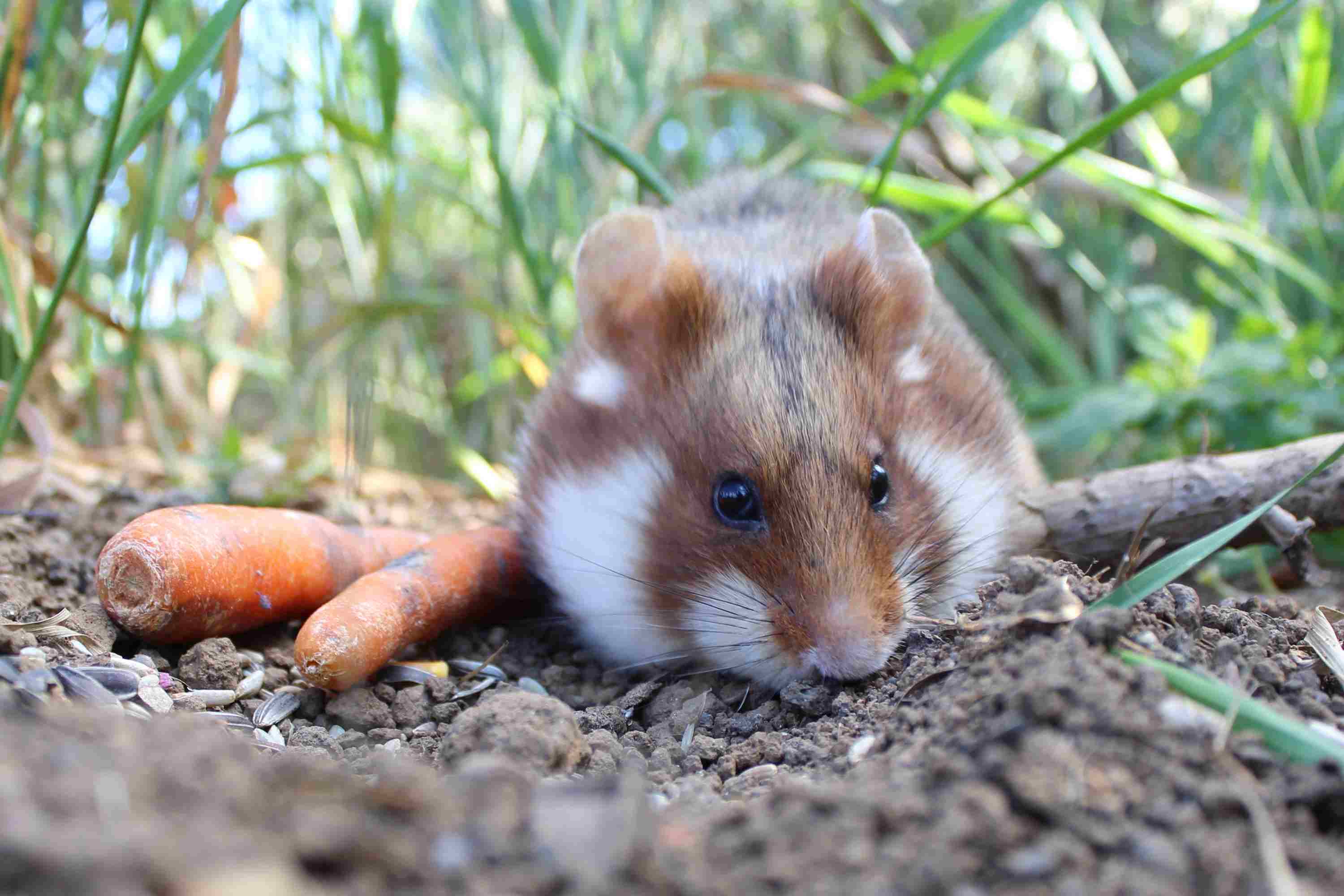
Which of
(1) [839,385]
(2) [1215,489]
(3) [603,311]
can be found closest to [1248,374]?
(2) [1215,489]

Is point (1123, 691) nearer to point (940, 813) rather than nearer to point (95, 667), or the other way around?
point (940, 813)

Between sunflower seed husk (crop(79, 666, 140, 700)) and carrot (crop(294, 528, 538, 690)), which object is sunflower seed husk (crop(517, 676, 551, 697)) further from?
sunflower seed husk (crop(79, 666, 140, 700))

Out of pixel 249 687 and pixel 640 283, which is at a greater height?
pixel 640 283

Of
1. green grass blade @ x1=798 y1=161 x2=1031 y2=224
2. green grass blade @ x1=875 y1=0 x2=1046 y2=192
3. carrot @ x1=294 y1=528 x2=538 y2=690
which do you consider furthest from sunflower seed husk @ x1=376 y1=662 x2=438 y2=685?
green grass blade @ x1=798 y1=161 x2=1031 y2=224

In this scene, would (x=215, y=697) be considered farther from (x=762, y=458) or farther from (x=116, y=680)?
(x=762, y=458)

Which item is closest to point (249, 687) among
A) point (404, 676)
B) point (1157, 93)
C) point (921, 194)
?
point (404, 676)
